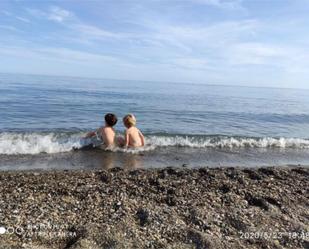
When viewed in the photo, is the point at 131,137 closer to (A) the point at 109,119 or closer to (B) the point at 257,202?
(A) the point at 109,119

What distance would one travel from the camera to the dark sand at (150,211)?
14.5 feet

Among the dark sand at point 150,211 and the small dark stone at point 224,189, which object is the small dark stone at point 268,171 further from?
the small dark stone at point 224,189

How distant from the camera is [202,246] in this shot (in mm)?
4359

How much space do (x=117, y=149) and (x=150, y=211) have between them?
5.94 metres

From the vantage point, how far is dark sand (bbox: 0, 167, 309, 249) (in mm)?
4422

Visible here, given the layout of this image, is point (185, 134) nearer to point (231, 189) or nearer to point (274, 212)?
point (231, 189)

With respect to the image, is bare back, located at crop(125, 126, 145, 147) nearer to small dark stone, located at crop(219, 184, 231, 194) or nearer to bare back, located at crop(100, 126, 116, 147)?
bare back, located at crop(100, 126, 116, 147)

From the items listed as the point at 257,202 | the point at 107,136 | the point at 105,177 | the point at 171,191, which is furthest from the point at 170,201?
the point at 107,136

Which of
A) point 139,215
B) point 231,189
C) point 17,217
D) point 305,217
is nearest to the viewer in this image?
point 17,217

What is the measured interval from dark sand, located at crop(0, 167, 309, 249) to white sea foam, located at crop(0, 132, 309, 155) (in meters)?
2.72

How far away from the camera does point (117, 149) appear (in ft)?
36.3

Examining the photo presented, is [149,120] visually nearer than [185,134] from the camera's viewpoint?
No

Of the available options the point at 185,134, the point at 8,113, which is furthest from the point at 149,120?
the point at 8,113

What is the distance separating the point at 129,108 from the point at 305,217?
61.9 feet
